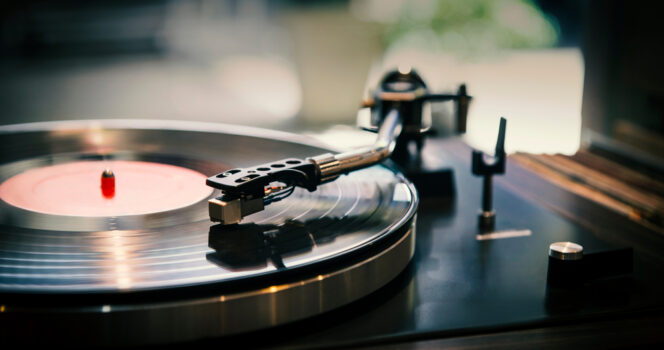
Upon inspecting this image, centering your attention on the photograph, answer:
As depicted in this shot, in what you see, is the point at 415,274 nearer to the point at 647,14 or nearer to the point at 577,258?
the point at 577,258

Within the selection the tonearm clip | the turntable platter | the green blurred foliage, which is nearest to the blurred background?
the green blurred foliage

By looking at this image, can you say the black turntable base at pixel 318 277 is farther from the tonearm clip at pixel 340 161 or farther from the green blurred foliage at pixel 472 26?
the green blurred foliage at pixel 472 26

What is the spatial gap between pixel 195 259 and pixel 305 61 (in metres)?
2.56

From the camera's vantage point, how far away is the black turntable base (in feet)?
1.70

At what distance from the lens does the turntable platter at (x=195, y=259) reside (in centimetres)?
51

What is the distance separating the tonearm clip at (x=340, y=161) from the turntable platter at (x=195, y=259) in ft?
0.08

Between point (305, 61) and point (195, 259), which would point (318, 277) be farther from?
point (305, 61)

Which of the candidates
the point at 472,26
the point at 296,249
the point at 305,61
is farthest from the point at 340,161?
the point at 472,26

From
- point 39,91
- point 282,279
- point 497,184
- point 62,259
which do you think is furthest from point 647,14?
point 39,91

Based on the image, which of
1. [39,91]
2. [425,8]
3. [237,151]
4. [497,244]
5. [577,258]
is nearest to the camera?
[577,258]

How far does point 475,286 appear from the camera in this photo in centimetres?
70

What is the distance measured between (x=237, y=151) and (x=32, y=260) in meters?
0.47

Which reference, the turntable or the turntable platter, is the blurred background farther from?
the turntable platter

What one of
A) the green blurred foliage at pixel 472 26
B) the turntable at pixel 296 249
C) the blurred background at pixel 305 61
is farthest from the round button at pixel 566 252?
the green blurred foliage at pixel 472 26
